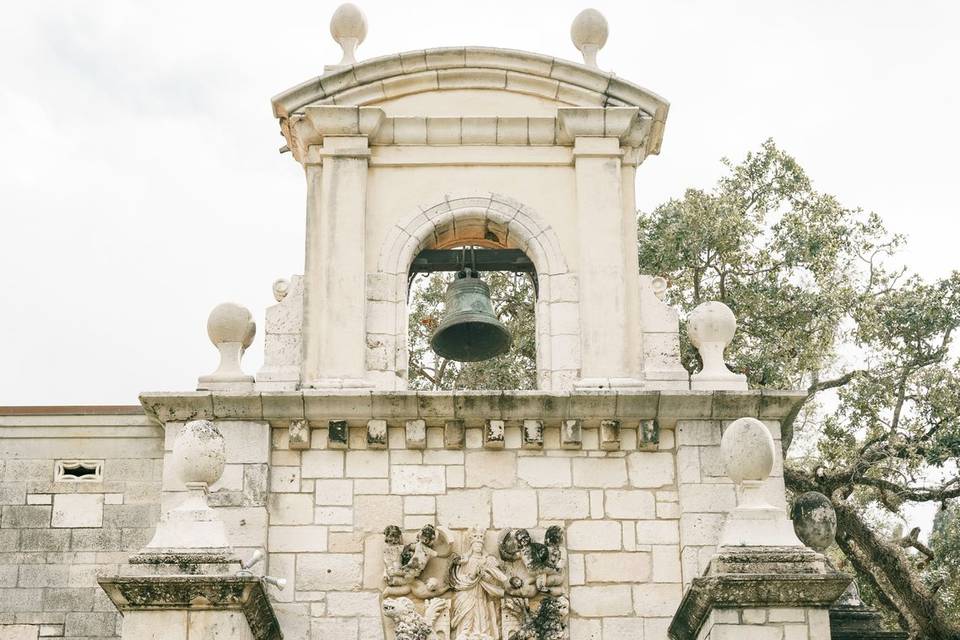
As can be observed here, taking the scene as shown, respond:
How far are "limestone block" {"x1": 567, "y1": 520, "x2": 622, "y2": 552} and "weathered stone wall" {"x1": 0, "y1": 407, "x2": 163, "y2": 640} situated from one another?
320 centimetres

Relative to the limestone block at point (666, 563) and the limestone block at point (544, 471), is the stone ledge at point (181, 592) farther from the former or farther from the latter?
the limestone block at point (666, 563)

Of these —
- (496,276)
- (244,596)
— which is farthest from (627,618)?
(496,276)

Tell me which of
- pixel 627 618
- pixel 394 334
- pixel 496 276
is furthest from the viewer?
pixel 496 276

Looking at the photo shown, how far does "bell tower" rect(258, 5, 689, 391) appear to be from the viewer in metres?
13.2

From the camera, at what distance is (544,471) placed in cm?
1278

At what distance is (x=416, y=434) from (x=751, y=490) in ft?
8.25

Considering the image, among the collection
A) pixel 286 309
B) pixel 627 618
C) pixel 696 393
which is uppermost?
pixel 286 309

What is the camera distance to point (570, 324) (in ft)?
43.7

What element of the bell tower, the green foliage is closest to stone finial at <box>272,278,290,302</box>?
the bell tower

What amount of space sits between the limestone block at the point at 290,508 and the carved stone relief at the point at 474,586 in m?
0.62

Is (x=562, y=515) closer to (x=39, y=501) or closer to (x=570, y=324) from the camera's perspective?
(x=570, y=324)

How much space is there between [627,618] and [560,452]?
1.34 metres

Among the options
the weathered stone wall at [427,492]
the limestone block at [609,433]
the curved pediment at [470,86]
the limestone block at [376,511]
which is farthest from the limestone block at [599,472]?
the curved pediment at [470,86]

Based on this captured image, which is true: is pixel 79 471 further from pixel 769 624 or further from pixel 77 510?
pixel 769 624
